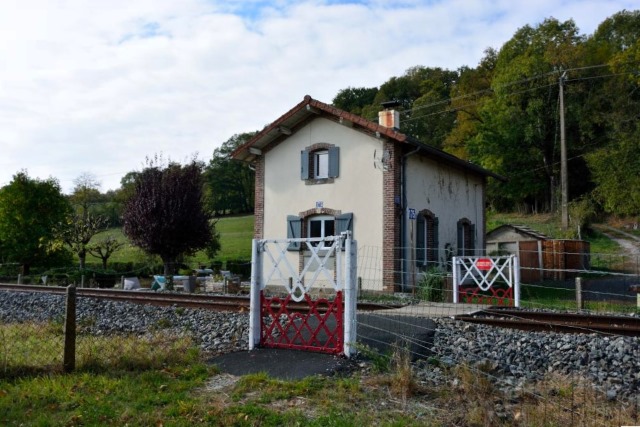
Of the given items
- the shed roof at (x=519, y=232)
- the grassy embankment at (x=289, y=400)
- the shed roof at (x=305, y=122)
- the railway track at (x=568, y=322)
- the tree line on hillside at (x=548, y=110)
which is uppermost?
the tree line on hillside at (x=548, y=110)

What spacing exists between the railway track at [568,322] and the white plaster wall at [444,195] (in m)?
8.16

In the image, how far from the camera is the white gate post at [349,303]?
23.1 feet

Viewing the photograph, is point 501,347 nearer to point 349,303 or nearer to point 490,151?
point 349,303

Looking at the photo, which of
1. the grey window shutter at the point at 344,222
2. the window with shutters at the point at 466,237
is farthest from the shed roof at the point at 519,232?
the grey window shutter at the point at 344,222

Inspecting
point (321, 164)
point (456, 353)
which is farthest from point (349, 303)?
point (321, 164)

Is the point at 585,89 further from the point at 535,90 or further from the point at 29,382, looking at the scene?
the point at 29,382

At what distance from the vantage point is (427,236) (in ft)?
64.8

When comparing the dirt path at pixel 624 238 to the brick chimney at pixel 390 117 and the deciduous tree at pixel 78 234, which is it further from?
the deciduous tree at pixel 78 234

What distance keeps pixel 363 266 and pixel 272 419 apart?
13833 millimetres

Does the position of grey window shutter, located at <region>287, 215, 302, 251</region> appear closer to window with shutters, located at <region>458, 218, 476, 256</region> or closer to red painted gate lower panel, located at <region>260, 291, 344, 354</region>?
window with shutters, located at <region>458, 218, 476, 256</region>

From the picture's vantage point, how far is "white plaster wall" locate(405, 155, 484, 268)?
1877cm

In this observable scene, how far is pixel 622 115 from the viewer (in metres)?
37.5

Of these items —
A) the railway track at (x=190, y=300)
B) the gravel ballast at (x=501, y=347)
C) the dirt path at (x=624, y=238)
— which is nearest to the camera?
the gravel ballast at (x=501, y=347)

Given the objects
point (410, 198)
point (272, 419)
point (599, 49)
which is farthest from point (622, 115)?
point (272, 419)
